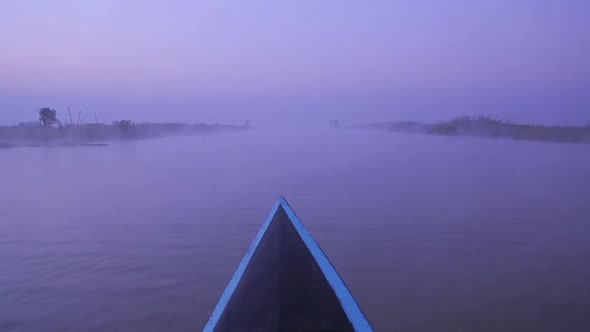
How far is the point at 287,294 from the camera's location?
2.50m

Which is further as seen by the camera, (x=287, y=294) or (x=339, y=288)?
(x=339, y=288)

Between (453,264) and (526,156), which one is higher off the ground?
(526,156)

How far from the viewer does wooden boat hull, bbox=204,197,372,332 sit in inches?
93.1

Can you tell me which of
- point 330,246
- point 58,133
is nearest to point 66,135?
point 58,133

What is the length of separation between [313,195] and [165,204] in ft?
11.7

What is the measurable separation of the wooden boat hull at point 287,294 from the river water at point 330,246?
1.51 meters

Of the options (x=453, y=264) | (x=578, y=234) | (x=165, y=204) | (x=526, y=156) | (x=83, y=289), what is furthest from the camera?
(x=526, y=156)

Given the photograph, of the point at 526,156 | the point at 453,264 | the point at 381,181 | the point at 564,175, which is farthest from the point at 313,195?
the point at 526,156

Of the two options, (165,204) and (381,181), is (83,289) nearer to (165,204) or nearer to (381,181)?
(165,204)

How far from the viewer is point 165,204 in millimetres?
9391

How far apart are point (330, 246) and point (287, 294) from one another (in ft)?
12.4

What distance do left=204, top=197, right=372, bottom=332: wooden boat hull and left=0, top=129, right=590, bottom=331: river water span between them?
1511 millimetres

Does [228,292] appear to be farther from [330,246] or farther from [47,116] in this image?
[47,116]

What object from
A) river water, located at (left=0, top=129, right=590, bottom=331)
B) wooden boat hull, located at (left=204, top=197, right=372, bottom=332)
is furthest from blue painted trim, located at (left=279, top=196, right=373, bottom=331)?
river water, located at (left=0, top=129, right=590, bottom=331)
